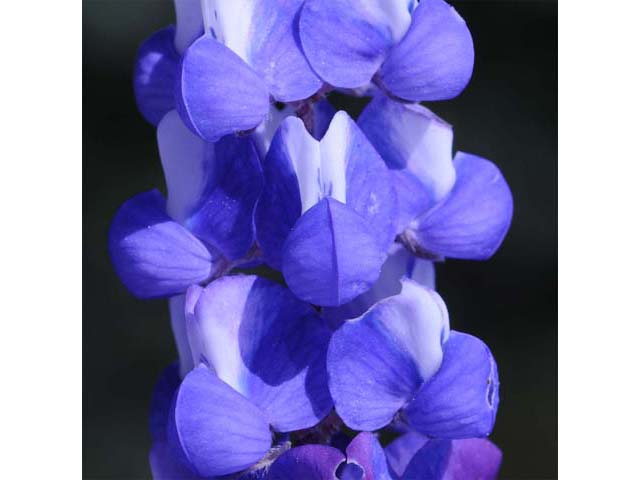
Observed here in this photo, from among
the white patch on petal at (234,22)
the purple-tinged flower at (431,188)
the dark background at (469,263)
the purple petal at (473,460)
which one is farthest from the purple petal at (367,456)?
the dark background at (469,263)

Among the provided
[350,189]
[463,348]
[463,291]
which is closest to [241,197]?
[350,189]

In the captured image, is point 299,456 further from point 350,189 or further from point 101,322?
point 101,322

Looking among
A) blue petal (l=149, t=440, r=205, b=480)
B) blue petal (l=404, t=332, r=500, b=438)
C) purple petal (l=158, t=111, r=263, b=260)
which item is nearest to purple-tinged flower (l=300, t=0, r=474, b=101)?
purple petal (l=158, t=111, r=263, b=260)

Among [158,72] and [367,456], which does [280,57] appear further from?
[367,456]

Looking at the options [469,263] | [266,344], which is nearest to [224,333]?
[266,344]

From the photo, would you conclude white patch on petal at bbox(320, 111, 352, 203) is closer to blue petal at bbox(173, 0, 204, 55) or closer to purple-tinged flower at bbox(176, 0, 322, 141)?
purple-tinged flower at bbox(176, 0, 322, 141)

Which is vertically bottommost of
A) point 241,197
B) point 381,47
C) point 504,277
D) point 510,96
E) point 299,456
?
point 504,277
